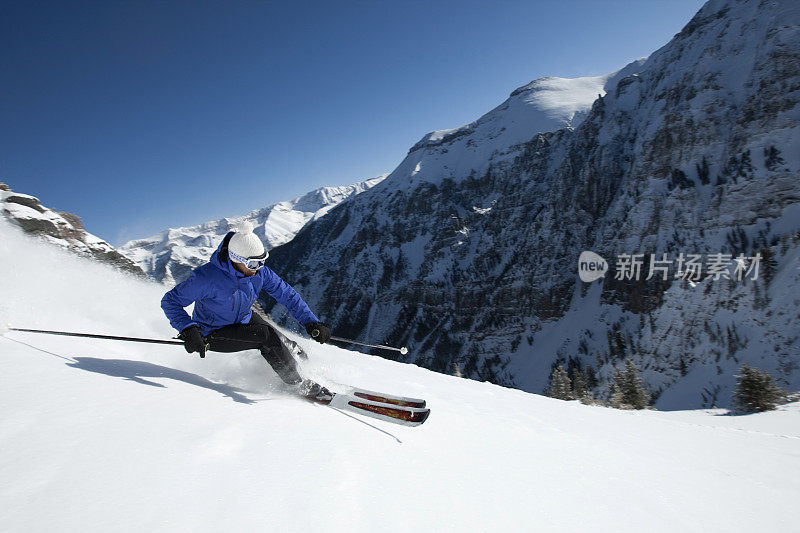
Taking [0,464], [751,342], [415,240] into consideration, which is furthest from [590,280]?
[0,464]

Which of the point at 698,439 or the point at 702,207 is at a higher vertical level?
the point at 702,207

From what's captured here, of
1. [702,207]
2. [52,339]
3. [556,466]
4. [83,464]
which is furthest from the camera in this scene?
[702,207]

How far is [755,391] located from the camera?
18.5 meters

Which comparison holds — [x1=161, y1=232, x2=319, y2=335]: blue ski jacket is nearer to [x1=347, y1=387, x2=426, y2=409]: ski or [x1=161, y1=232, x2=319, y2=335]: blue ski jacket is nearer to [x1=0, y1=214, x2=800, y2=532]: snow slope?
[x1=0, y1=214, x2=800, y2=532]: snow slope

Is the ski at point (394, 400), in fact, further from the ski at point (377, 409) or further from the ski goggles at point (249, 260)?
the ski goggles at point (249, 260)

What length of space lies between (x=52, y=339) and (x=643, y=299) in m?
89.3

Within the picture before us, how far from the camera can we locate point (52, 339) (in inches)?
194

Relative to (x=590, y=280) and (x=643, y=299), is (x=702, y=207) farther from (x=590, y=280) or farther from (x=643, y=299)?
(x=590, y=280)

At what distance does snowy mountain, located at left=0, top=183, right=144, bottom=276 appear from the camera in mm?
28203

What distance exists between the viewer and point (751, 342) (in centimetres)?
4947

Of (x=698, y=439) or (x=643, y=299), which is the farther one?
(x=643, y=299)

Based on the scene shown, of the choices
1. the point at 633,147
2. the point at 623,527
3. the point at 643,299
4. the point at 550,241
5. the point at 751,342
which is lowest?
the point at 623,527

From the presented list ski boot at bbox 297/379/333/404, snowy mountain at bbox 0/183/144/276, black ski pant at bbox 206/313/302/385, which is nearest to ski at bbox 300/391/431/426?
ski boot at bbox 297/379/333/404

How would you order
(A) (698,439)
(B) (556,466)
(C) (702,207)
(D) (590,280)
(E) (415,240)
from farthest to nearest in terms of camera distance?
1. (E) (415,240)
2. (D) (590,280)
3. (C) (702,207)
4. (A) (698,439)
5. (B) (556,466)
